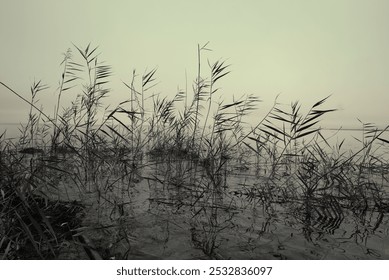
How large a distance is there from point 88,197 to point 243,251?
200 cm

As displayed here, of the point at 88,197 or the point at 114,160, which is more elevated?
the point at 114,160

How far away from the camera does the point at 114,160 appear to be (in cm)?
420

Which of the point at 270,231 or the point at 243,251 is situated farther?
the point at 270,231

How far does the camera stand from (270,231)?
2.54 m

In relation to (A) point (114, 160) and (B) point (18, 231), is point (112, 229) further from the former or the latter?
(A) point (114, 160)

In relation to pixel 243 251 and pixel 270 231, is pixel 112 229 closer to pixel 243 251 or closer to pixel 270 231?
pixel 243 251

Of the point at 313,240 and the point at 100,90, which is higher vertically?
the point at 100,90

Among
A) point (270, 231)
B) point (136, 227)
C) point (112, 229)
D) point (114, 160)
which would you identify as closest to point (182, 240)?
point (136, 227)

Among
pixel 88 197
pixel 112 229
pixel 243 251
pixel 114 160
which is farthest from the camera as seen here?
pixel 114 160

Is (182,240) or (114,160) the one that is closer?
(182,240)

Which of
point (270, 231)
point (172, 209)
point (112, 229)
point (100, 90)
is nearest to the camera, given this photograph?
point (112, 229)
